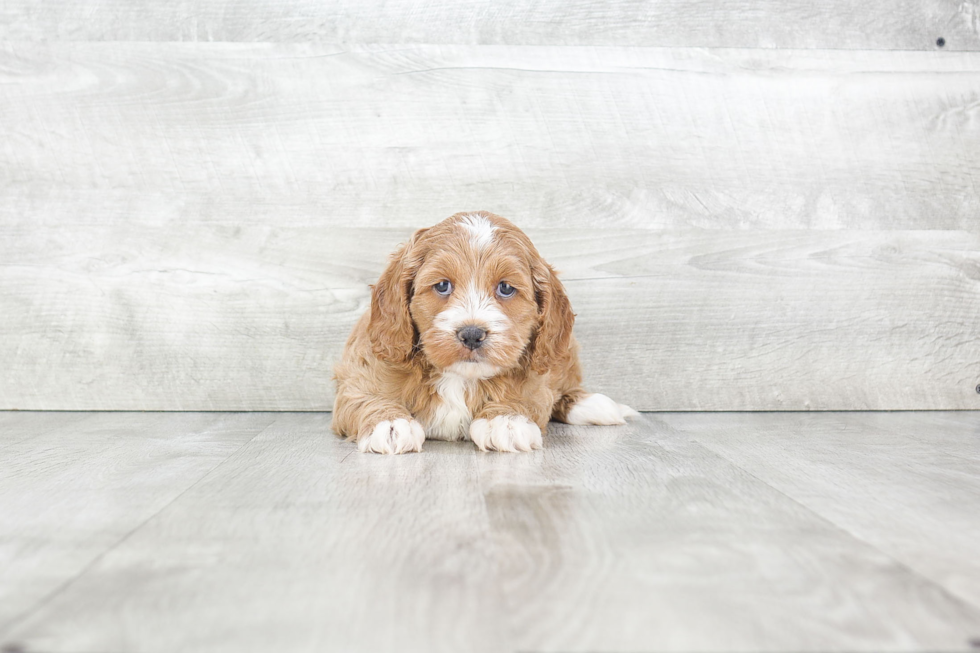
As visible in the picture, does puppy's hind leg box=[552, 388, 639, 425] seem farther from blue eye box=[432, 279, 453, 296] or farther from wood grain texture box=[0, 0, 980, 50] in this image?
wood grain texture box=[0, 0, 980, 50]

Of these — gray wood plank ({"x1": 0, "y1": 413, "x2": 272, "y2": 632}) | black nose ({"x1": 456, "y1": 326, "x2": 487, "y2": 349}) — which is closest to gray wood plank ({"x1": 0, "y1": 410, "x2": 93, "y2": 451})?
gray wood plank ({"x1": 0, "y1": 413, "x2": 272, "y2": 632})

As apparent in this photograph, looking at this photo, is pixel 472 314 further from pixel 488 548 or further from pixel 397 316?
pixel 488 548

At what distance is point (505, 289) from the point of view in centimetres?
258

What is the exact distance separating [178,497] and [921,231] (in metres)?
3.33

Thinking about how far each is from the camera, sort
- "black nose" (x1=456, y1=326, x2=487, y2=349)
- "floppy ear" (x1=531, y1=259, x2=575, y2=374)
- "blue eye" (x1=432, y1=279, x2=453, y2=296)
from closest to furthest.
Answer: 1. "black nose" (x1=456, y1=326, x2=487, y2=349)
2. "blue eye" (x1=432, y1=279, x2=453, y2=296)
3. "floppy ear" (x1=531, y1=259, x2=575, y2=374)

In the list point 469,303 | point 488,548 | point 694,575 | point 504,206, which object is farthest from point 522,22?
point 694,575

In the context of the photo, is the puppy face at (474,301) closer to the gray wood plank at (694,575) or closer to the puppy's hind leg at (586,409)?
the gray wood plank at (694,575)

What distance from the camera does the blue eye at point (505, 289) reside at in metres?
2.56

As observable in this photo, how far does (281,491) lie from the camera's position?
1.89 m

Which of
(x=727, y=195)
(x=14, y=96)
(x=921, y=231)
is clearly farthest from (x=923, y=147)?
(x=14, y=96)

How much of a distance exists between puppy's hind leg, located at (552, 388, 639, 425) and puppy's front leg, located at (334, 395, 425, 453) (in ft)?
2.58

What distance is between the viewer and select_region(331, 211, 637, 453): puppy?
246 cm

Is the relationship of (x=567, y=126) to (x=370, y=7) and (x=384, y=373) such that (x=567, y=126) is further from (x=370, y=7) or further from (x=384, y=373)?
(x=384, y=373)

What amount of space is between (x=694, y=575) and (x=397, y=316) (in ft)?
4.96
